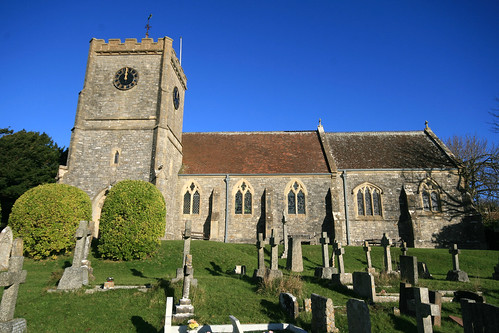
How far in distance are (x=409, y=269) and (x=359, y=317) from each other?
25.3 ft

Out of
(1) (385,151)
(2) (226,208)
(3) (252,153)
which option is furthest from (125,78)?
(1) (385,151)

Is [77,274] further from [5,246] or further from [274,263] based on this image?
[274,263]

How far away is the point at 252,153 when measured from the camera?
26.6 meters

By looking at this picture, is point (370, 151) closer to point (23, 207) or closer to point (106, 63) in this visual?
point (106, 63)

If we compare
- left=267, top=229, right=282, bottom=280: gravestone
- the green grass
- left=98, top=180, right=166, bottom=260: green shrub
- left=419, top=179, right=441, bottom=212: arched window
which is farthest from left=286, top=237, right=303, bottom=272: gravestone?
left=419, top=179, right=441, bottom=212: arched window

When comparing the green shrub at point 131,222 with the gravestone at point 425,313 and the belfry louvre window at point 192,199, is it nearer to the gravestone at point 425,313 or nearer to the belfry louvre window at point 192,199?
the belfry louvre window at point 192,199

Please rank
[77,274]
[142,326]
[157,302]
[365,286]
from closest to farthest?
[142,326] < [157,302] < [365,286] < [77,274]

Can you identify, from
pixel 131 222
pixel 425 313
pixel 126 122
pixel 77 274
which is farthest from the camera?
pixel 126 122

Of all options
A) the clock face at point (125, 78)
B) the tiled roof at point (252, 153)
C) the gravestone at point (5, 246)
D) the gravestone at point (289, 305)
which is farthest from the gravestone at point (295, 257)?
the clock face at point (125, 78)

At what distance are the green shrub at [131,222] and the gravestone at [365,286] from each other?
425 inches

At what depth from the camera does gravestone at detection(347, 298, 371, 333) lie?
5.12 meters

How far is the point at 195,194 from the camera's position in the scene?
24.1 m

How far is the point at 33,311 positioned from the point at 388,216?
22383 millimetres

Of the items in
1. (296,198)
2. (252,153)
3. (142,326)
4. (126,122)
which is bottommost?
(142,326)
